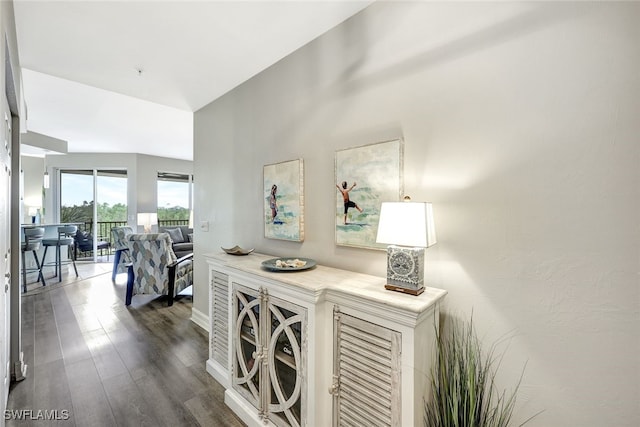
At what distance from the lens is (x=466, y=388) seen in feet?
3.96

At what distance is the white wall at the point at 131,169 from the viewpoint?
21.7 feet

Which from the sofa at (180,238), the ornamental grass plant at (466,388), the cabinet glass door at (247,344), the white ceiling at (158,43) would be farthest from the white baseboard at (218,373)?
the sofa at (180,238)

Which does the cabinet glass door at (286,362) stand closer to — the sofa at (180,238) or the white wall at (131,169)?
the sofa at (180,238)

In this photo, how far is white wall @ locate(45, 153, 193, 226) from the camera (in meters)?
6.61

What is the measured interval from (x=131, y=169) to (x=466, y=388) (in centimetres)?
829

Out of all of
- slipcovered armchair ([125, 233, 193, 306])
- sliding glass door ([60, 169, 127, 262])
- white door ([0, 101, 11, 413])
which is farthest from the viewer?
sliding glass door ([60, 169, 127, 262])

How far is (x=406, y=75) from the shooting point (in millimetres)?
1499

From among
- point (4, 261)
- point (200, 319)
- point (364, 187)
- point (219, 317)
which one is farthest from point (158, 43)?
point (200, 319)

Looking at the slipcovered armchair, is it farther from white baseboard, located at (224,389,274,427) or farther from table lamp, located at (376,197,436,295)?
table lamp, located at (376,197,436,295)

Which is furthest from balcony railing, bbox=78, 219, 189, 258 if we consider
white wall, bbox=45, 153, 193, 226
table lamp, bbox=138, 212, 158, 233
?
table lamp, bbox=138, 212, 158, 233

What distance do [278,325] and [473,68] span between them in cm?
170

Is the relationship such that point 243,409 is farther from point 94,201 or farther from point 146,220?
point 94,201

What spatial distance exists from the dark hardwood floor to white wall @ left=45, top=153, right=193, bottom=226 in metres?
3.72

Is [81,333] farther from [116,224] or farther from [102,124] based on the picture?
[116,224]
